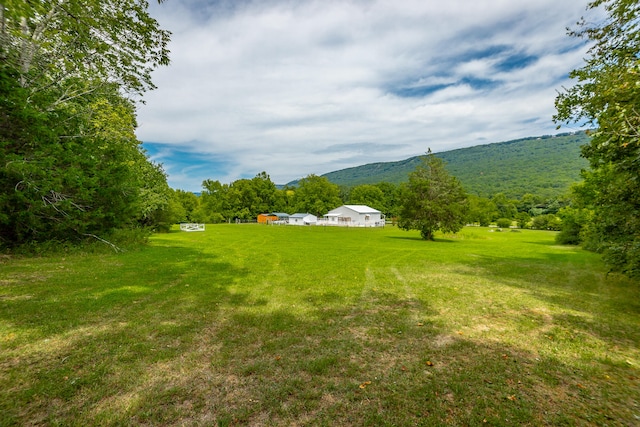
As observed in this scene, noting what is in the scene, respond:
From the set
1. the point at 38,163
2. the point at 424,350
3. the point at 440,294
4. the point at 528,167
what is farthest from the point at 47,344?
the point at 528,167

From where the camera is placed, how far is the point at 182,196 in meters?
76.6

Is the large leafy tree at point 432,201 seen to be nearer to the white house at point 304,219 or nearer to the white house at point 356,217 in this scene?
the white house at point 356,217

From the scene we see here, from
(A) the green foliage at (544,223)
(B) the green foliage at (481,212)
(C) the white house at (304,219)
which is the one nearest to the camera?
(A) the green foliage at (544,223)

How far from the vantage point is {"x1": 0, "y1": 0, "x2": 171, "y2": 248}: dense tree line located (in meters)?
7.59

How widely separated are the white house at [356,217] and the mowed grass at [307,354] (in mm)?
56859

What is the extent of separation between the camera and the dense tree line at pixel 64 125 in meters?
7.59

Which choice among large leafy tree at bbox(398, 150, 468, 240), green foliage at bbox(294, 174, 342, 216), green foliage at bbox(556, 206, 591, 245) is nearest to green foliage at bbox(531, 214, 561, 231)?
green foliage at bbox(556, 206, 591, 245)

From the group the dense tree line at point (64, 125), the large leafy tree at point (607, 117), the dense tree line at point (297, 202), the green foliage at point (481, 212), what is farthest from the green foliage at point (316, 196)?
the large leafy tree at point (607, 117)

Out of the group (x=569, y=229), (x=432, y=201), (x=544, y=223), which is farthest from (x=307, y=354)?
(x=544, y=223)

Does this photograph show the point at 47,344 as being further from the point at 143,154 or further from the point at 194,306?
the point at 143,154

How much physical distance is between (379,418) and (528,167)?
242 meters

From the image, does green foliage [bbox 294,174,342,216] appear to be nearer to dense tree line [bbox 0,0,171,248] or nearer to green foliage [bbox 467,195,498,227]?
green foliage [bbox 467,195,498,227]

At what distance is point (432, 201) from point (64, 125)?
96.0ft

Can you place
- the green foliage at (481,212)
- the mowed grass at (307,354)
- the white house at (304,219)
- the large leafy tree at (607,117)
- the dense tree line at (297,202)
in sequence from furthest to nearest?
1. the dense tree line at (297,202)
2. the green foliage at (481,212)
3. the white house at (304,219)
4. the large leafy tree at (607,117)
5. the mowed grass at (307,354)
